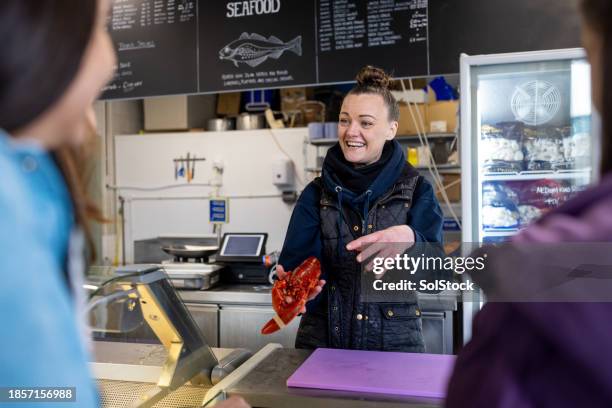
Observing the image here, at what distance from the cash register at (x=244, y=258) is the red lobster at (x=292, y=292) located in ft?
5.46

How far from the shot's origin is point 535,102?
2.90 metres

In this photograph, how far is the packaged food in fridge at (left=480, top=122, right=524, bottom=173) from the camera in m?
2.90

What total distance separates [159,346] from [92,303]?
68 cm

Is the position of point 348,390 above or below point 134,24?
below

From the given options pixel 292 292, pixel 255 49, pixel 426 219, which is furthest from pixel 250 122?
pixel 292 292

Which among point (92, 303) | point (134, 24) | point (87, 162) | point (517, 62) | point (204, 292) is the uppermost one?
point (134, 24)

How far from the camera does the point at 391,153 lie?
2119 millimetres

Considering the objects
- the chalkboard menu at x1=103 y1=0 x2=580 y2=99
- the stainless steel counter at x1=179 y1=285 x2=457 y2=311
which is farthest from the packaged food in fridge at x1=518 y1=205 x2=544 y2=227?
the stainless steel counter at x1=179 y1=285 x2=457 y2=311

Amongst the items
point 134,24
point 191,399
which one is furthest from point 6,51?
point 134,24

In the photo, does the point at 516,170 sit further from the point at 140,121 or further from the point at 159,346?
the point at 140,121

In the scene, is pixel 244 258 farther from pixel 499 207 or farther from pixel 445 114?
pixel 445 114

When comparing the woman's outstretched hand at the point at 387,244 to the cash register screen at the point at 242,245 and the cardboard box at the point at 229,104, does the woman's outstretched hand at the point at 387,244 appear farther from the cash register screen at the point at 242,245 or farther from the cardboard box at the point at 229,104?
the cardboard box at the point at 229,104

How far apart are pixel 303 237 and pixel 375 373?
0.70 metres

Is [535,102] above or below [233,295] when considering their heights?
above
